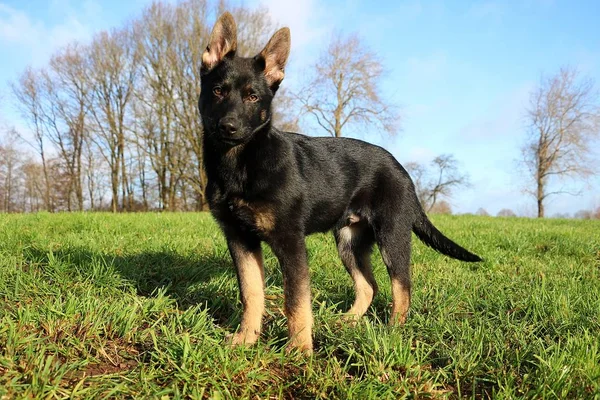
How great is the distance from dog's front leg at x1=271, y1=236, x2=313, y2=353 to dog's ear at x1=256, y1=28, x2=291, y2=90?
1.44 metres

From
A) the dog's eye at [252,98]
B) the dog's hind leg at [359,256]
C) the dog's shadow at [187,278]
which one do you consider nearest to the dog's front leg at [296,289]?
the dog's shadow at [187,278]

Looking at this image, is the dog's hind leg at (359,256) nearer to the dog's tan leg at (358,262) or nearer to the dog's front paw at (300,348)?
the dog's tan leg at (358,262)

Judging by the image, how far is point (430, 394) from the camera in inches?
89.8

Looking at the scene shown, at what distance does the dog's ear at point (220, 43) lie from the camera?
142 inches

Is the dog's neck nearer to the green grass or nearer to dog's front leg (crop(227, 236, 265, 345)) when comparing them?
dog's front leg (crop(227, 236, 265, 345))

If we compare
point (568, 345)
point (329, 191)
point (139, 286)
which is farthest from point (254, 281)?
point (568, 345)

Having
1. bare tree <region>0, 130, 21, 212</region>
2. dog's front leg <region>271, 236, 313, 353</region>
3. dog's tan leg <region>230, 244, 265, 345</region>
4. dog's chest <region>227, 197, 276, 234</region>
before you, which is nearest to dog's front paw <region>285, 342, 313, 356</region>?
dog's front leg <region>271, 236, 313, 353</region>

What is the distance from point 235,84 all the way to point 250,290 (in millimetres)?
1560

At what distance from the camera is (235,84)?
3.37 meters

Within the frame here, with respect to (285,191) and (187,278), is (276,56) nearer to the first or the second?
(285,191)

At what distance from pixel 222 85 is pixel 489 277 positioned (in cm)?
353

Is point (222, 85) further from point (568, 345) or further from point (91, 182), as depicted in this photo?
point (91, 182)

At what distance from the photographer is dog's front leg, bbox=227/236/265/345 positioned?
309 cm

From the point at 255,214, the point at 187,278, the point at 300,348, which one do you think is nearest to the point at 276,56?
the point at 255,214
